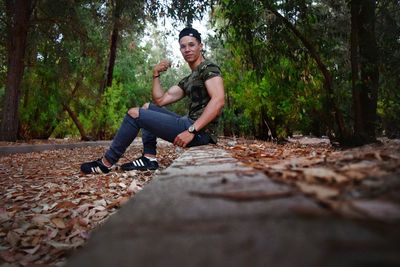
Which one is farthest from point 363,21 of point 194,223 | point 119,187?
point 194,223

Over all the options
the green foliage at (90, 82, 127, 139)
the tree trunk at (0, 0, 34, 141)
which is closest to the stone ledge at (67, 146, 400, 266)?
the tree trunk at (0, 0, 34, 141)

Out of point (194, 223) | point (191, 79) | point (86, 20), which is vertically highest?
point (86, 20)

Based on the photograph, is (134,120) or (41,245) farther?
(134,120)

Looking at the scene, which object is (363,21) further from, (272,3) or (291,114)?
(291,114)

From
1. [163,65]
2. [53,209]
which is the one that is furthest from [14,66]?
[53,209]

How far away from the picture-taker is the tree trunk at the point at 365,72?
286 inches

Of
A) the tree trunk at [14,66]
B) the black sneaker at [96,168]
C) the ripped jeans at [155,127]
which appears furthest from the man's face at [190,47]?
the tree trunk at [14,66]

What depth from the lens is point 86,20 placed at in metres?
11.9

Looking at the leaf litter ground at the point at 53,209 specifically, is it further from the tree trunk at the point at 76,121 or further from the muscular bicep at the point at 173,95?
the tree trunk at the point at 76,121

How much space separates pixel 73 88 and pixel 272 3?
1000 centimetres

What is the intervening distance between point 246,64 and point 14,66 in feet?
22.6

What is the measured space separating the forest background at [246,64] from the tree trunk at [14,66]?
28 millimetres

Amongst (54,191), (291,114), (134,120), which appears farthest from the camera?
(291,114)

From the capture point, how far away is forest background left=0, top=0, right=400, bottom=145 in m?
7.63
